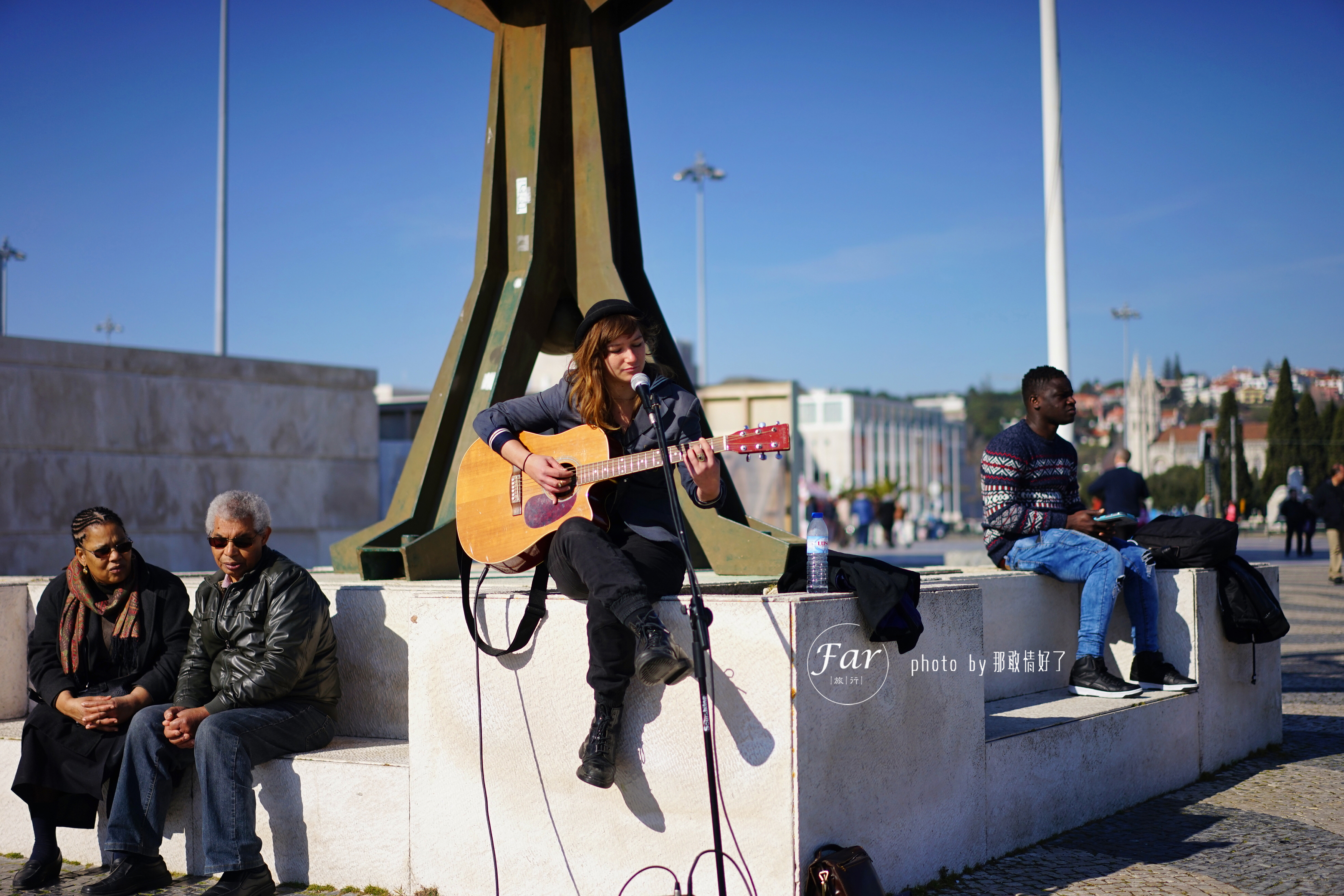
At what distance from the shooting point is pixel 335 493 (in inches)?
682

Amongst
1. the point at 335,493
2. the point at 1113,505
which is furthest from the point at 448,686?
the point at 335,493

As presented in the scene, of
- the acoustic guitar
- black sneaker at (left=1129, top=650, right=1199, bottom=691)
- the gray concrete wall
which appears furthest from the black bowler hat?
the gray concrete wall

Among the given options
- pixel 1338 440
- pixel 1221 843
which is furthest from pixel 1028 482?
pixel 1338 440

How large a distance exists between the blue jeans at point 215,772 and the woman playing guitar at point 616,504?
1262 millimetres

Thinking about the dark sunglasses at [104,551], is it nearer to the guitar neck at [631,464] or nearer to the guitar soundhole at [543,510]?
the guitar soundhole at [543,510]

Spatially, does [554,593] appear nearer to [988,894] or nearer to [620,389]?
[620,389]

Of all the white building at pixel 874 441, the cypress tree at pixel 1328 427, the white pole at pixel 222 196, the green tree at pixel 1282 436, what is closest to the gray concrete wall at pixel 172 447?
the white pole at pixel 222 196

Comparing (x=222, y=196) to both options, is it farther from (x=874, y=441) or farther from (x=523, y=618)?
(x=874, y=441)

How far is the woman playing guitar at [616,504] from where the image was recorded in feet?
Result: 12.0

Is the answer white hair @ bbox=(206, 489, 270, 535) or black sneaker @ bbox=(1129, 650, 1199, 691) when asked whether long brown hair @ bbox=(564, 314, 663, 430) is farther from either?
black sneaker @ bbox=(1129, 650, 1199, 691)

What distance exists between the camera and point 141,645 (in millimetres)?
4715

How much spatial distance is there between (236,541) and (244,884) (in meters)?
1.22

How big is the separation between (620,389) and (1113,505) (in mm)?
9038

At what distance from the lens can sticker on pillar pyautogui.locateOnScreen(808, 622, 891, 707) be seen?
11.9 feet
